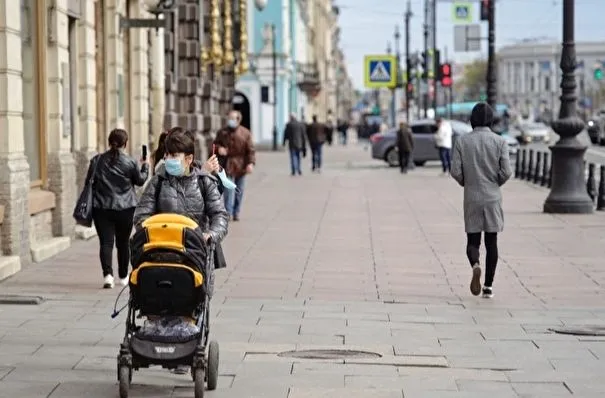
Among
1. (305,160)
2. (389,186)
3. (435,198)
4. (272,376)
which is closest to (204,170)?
(272,376)

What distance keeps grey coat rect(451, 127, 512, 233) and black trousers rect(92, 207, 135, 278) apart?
3.07 metres

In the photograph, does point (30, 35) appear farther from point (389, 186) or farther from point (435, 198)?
point (389, 186)

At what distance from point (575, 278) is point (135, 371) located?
264 inches

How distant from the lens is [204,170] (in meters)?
9.23

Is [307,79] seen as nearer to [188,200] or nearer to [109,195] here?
[109,195]

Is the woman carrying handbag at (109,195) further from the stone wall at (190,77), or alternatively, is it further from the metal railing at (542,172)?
the stone wall at (190,77)

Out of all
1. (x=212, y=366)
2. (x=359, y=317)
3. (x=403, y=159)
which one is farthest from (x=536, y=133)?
(x=212, y=366)

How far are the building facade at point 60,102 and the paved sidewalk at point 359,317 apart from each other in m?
0.56

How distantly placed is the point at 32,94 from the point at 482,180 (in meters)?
6.19

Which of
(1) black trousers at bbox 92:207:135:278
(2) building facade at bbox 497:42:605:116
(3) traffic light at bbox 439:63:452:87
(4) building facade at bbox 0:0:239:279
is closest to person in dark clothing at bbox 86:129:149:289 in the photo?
(1) black trousers at bbox 92:207:135:278

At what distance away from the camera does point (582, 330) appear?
37.5 feet

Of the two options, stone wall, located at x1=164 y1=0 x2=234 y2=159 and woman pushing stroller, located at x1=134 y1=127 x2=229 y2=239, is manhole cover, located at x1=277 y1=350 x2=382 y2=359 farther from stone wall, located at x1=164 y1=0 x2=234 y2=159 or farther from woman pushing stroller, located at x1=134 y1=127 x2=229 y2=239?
stone wall, located at x1=164 y1=0 x2=234 y2=159

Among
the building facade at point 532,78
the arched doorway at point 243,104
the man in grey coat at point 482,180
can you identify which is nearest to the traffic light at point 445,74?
the arched doorway at point 243,104

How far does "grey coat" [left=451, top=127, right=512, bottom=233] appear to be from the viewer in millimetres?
13359
